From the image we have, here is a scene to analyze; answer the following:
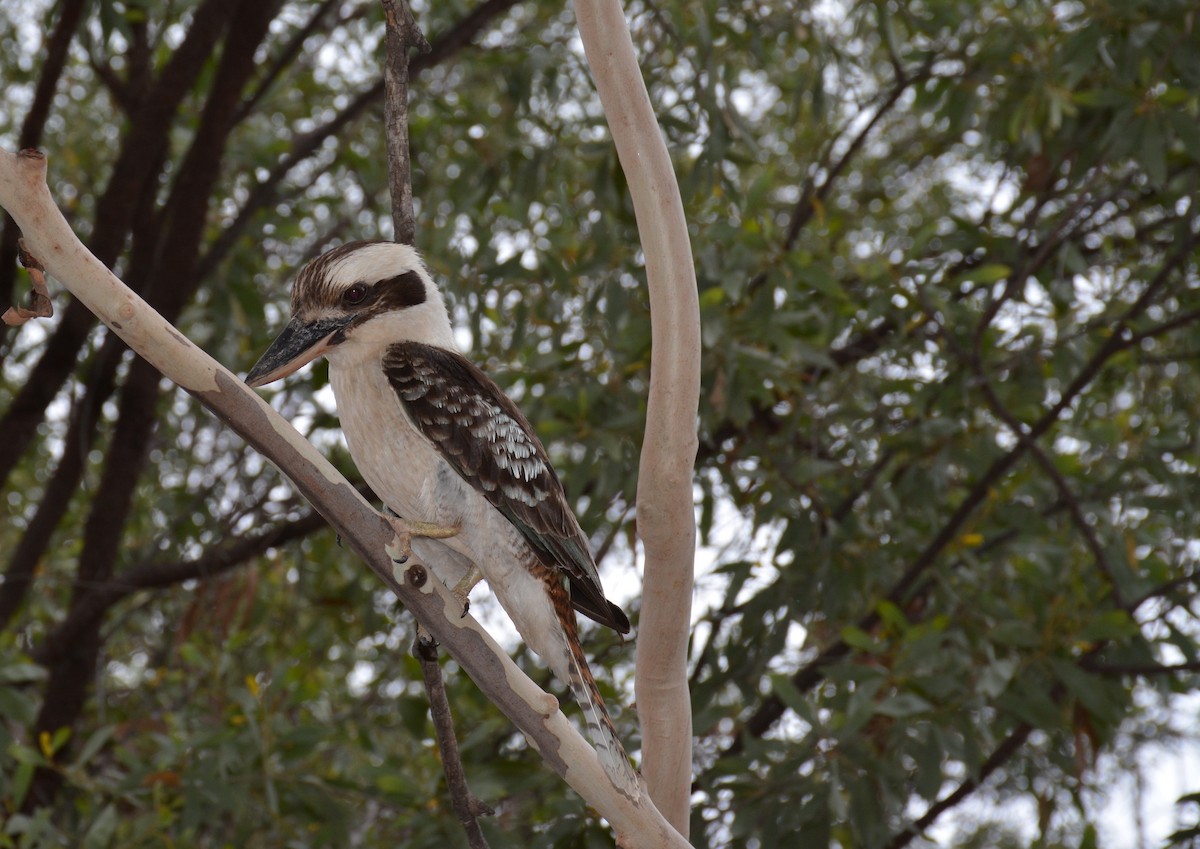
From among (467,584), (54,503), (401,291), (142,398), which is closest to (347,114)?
(142,398)

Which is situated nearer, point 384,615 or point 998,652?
point 998,652

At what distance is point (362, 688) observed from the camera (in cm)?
420

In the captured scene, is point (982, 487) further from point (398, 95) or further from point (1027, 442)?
point (398, 95)

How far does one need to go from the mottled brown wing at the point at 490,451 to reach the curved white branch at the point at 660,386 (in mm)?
154

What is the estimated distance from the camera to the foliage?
271cm

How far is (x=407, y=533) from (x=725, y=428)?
1.87 metres

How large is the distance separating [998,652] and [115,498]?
2343 millimetres

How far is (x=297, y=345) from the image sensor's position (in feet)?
5.32

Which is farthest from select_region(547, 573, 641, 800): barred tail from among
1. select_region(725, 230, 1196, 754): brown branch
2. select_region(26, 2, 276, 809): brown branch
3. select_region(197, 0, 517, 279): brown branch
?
select_region(197, 0, 517, 279): brown branch

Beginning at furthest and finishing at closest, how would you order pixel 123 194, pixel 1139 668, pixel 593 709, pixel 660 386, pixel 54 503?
pixel 54 503, pixel 123 194, pixel 1139 668, pixel 593 709, pixel 660 386

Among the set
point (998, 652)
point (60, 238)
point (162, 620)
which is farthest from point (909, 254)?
point (162, 620)

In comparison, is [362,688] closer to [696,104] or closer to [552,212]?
[552,212]

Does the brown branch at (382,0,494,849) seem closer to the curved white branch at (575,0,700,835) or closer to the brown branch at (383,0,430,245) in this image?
the brown branch at (383,0,430,245)

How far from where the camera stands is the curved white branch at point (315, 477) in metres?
1.17
